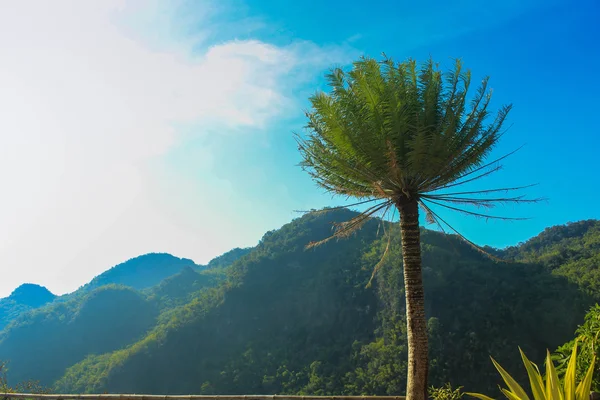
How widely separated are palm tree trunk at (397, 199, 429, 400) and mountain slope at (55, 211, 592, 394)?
4010cm

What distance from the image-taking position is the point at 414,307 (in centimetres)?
484

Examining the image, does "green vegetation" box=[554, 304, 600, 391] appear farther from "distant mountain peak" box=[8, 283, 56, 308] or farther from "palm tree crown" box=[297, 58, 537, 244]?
"distant mountain peak" box=[8, 283, 56, 308]

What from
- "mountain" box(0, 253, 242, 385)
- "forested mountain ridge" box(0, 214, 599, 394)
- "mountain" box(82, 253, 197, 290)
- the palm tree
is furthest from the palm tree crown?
"mountain" box(82, 253, 197, 290)

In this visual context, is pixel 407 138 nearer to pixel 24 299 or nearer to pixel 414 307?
pixel 414 307

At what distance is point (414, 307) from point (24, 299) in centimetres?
14885

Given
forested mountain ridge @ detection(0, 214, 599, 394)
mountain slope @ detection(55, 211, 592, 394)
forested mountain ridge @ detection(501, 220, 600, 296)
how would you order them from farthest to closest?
forested mountain ridge @ detection(0, 214, 599, 394), forested mountain ridge @ detection(501, 220, 600, 296), mountain slope @ detection(55, 211, 592, 394)

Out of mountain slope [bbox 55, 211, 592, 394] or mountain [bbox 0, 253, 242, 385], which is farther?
mountain [bbox 0, 253, 242, 385]

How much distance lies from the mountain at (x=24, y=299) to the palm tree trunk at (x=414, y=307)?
5395 inches

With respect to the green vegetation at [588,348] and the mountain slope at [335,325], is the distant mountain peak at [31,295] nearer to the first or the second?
the mountain slope at [335,325]

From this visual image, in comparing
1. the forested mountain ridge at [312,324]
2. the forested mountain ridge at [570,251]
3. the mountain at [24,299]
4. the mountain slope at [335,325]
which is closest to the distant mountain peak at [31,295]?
the mountain at [24,299]

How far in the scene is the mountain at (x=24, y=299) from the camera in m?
115

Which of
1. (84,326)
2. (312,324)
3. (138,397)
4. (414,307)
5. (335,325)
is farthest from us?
(84,326)

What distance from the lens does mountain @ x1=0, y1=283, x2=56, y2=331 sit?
115312 millimetres

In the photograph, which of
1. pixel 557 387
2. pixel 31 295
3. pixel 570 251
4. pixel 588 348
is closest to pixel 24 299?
pixel 31 295
